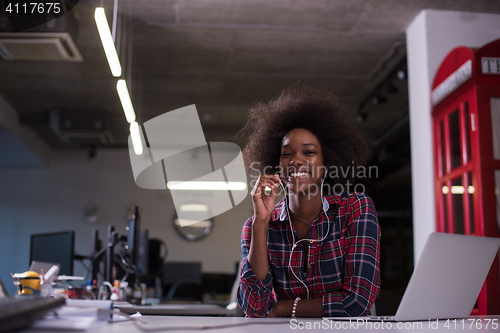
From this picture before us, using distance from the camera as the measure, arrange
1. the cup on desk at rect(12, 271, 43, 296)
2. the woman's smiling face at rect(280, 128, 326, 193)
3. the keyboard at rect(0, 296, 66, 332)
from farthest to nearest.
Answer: the woman's smiling face at rect(280, 128, 326, 193) → the cup on desk at rect(12, 271, 43, 296) → the keyboard at rect(0, 296, 66, 332)

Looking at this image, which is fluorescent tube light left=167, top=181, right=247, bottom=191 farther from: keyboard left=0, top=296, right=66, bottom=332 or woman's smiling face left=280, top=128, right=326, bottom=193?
keyboard left=0, top=296, right=66, bottom=332

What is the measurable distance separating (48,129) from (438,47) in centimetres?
601

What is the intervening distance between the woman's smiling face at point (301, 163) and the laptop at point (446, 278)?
66 cm

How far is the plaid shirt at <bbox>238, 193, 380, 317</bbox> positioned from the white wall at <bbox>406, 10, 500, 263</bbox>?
7.11 ft

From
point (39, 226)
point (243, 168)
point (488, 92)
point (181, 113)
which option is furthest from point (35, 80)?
point (488, 92)

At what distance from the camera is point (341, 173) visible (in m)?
2.26

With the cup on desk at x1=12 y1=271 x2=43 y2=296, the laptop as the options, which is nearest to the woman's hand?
the laptop

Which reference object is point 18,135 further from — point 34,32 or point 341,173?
point 341,173

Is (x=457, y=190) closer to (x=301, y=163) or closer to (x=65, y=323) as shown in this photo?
(x=301, y=163)

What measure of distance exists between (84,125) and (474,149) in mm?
5283

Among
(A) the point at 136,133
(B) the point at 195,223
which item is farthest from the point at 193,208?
(A) the point at 136,133

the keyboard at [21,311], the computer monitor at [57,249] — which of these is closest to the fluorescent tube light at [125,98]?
the computer monitor at [57,249]

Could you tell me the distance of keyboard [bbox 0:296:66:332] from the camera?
68cm

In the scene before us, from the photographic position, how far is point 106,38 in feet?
9.64
